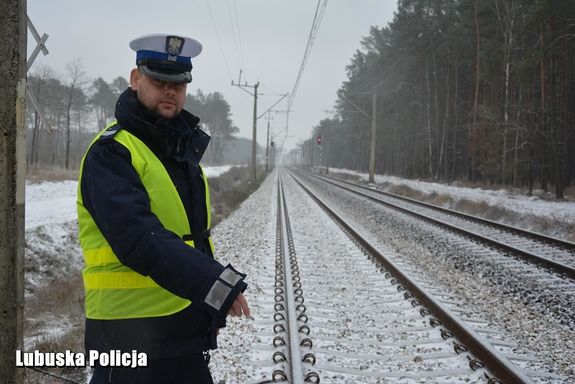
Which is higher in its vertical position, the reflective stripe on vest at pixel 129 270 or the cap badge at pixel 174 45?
the cap badge at pixel 174 45

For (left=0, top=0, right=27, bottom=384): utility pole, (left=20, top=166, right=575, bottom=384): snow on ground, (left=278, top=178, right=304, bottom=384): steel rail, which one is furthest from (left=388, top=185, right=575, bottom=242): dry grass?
(left=0, top=0, right=27, bottom=384): utility pole

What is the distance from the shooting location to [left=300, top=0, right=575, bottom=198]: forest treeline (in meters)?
22.5

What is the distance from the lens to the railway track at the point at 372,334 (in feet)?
12.2

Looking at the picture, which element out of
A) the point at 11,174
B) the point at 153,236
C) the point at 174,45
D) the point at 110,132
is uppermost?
the point at 174,45

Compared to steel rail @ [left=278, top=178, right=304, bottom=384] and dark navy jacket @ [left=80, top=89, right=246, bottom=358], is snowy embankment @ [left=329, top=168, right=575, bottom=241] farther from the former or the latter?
dark navy jacket @ [left=80, top=89, right=246, bottom=358]

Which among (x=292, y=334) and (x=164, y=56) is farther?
(x=292, y=334)

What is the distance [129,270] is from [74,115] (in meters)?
75.2

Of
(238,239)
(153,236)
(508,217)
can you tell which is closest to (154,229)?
(153,236)

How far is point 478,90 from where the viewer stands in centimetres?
3347

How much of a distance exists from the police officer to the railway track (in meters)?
1.95

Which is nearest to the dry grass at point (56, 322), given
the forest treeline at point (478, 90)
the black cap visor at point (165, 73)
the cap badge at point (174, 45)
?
the black cap visor at point (165, 73)

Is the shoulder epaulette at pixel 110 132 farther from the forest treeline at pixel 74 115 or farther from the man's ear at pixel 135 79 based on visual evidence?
the forest treeline at pixel 74 115

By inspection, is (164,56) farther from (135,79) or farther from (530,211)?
A: (530,211)

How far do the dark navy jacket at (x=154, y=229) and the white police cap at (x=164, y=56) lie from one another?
5.9 inches
